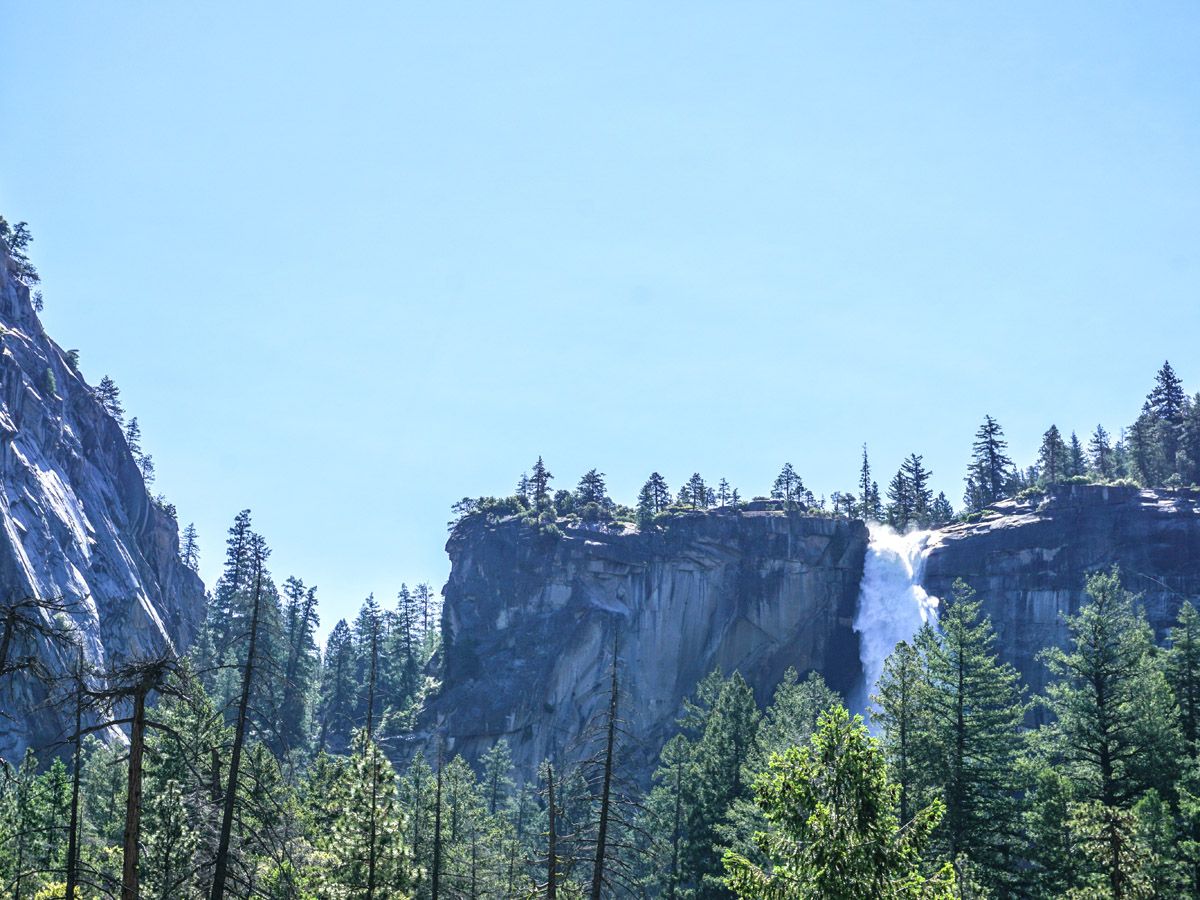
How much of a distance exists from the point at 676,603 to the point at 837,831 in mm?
68469

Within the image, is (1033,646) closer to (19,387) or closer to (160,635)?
(160,635)

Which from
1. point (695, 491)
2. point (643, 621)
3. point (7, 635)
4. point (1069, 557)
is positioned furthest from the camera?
point (695, 491)

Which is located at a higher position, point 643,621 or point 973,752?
point 643,621

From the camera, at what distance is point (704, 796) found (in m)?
42.5

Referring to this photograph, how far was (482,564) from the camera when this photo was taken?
3487 inches

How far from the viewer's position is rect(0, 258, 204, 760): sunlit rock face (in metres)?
64.1

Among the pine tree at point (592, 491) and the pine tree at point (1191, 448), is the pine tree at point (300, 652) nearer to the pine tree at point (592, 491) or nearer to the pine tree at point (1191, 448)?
the pine tree at point (592, 491)

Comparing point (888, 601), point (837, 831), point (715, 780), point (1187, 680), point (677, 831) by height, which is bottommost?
point (677, 831)

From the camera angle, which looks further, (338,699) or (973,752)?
(338,699)

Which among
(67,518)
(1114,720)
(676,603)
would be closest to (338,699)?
(67,518)

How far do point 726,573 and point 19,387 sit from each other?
55761 millimetres

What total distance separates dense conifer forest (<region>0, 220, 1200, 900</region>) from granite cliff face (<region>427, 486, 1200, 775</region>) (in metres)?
14.1

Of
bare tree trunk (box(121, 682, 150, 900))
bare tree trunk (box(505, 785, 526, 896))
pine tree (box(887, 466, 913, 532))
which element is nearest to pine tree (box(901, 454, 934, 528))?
pine tree (box(887, 466, 913, 532))

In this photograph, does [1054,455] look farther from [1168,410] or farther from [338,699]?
[338,699]
